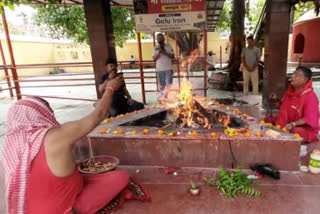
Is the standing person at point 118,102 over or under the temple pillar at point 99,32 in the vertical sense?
under

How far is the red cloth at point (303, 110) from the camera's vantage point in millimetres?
3201

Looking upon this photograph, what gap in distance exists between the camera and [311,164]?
109 inches

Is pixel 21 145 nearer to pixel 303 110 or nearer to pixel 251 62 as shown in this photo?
pixel 303 110

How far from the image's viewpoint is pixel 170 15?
492 centimetres

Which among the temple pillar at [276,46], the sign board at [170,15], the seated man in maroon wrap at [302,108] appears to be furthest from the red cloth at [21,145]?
the temple pillar at [276,46]

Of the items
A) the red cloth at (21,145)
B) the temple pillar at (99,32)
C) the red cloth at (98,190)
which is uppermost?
the temple pillar at (99,32)

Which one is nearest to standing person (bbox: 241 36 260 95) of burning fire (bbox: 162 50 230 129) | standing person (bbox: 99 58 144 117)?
burning fire (bbox: 162 50 230 129)

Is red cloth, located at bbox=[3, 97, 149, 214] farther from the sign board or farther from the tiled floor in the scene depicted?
the sign board

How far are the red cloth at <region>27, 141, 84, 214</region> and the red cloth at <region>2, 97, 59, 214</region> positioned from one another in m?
0.04

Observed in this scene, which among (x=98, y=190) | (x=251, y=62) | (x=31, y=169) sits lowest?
(x=98, y=190)

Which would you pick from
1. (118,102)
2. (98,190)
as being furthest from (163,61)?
(98,190)

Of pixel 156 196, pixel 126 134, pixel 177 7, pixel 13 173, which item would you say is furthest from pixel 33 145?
pixel 177 7

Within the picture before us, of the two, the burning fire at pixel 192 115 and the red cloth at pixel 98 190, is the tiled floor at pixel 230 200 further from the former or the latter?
the burning fire at pixel 192 115

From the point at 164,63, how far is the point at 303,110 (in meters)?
3.76
